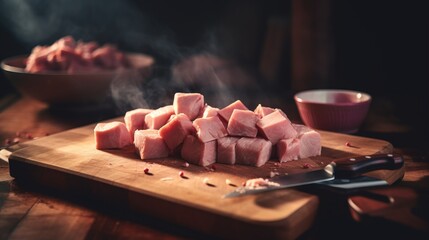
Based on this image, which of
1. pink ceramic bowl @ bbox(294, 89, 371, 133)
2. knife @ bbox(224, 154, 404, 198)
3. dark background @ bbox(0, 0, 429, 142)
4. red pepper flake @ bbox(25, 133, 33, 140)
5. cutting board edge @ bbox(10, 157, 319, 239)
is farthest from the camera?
dark background @ bbox(0, 0, 429, 142)

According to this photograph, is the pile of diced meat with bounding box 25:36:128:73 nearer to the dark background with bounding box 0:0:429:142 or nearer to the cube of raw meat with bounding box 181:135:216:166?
the dark background with bounding box 0:0:429:142

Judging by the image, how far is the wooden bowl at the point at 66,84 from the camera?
3449 mm

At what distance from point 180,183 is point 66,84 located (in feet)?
5.45

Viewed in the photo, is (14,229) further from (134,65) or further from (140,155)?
(134,65)

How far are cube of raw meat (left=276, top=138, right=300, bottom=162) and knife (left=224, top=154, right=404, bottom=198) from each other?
0.22m

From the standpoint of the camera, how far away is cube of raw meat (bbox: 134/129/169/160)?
7.67ft

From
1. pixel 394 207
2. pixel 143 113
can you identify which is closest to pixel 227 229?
pixel 394 207

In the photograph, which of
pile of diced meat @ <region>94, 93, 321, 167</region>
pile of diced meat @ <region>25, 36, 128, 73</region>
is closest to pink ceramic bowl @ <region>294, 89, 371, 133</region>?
pile of diced meat @ <region>94, 93, 321, 167</region>

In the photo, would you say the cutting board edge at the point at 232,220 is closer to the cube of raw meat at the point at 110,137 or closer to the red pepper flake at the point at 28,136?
the cube of raw meat at the point at 110,137

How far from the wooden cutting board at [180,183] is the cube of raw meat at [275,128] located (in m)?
0.11

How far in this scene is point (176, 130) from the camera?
7.64 feet

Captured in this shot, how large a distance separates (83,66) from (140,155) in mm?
1479

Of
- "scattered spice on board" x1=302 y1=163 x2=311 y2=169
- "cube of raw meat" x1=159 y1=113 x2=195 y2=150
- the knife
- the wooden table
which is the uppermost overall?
"cube of raw meat" x1=159 y1=113 x2=195 y2=150

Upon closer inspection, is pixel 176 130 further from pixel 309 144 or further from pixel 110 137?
pixel 309 144
